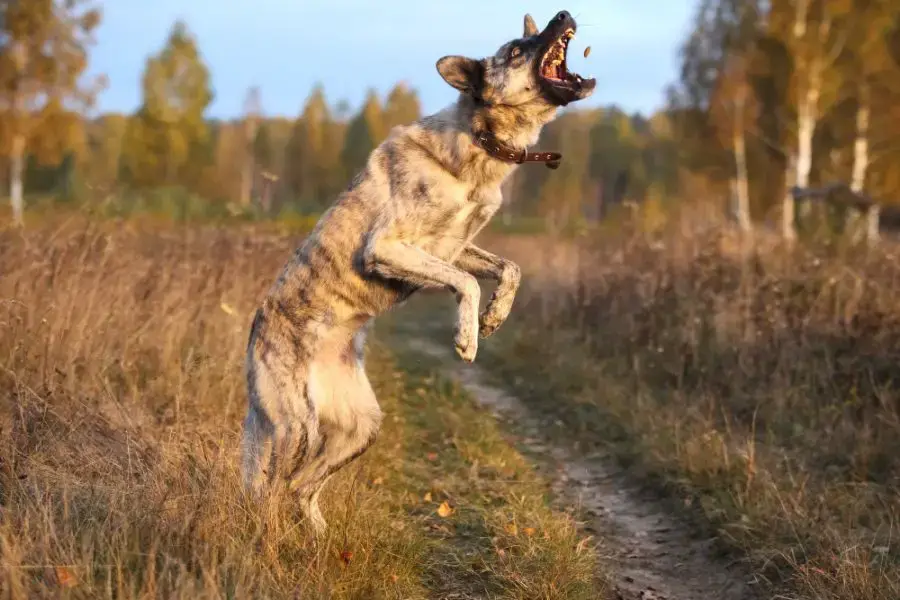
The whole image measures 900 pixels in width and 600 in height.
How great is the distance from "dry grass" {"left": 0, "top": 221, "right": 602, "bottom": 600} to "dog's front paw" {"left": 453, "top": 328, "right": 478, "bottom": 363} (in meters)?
0.85

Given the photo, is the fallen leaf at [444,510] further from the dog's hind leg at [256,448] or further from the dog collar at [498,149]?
the dog collar at [498,149]

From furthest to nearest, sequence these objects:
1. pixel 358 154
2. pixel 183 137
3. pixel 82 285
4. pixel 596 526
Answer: pixel 358 154
pixel 183 137
pixel 82 285
pixel 596 526

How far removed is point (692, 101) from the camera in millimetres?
31281

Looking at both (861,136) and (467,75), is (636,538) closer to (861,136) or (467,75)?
(467,75)

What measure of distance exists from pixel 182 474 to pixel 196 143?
37.9 metres

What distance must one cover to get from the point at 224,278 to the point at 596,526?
4.05 metres

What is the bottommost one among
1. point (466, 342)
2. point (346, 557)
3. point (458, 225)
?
point (346, 557)

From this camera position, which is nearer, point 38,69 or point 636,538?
point 636,538

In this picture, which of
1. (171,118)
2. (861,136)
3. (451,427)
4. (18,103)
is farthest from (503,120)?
(171,118)

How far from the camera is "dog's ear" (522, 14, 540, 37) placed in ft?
14.4

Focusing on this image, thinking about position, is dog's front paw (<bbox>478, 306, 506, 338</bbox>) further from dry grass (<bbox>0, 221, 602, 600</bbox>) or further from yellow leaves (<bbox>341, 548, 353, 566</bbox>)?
yellow leaves (<bbox>341, 548, 353, 566</bbox>)

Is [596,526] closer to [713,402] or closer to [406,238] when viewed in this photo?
[713,402]

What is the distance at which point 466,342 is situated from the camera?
3.75m

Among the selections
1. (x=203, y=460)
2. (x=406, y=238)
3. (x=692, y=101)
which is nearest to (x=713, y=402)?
(x=406, y=238)
